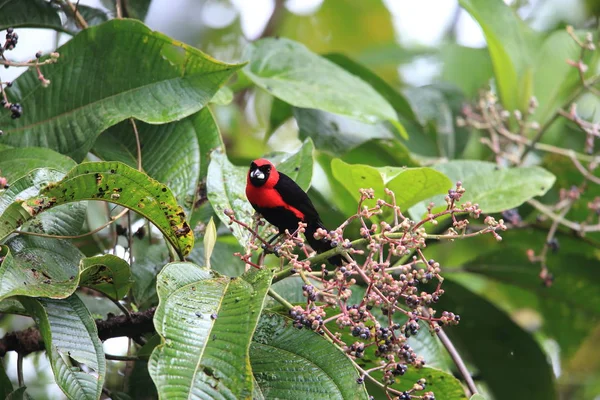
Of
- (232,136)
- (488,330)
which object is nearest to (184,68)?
(488,330)

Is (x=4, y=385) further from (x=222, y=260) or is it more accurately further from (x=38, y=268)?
(x=222, y=260)

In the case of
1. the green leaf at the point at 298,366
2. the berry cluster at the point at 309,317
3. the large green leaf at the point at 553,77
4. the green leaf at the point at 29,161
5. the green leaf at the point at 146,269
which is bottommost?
the green leaf at the point at 298,366

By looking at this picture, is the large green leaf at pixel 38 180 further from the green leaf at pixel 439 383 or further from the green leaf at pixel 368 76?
the green leaf at pixel 368 76

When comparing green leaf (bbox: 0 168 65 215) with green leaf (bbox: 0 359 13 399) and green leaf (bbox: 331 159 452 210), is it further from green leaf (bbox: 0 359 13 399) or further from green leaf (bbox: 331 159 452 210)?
green leaf (bbox: 331 159 452 210)

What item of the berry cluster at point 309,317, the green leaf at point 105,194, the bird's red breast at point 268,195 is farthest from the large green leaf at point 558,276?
the green leaf at point 105,194

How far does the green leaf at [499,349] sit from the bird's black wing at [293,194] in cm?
108

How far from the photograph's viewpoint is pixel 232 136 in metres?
4.31

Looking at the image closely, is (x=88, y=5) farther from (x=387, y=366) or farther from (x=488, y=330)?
(x=488, y=330)

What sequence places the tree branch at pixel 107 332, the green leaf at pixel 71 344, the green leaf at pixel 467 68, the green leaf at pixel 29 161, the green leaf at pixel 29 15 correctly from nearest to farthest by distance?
the green leaf at pixel 71 344 → the tree branch at pixel 107 332 → the green leaf at pixel 29 161 → the green leaf at pixel 29 15 → the green leaf at pixel 467 68

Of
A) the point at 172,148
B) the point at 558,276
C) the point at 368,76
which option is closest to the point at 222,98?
the point at 172,148

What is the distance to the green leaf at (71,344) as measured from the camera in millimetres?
1358

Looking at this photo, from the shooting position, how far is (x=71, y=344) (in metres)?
1.42

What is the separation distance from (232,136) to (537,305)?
195 cm

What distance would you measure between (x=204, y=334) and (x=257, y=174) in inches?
32.0
